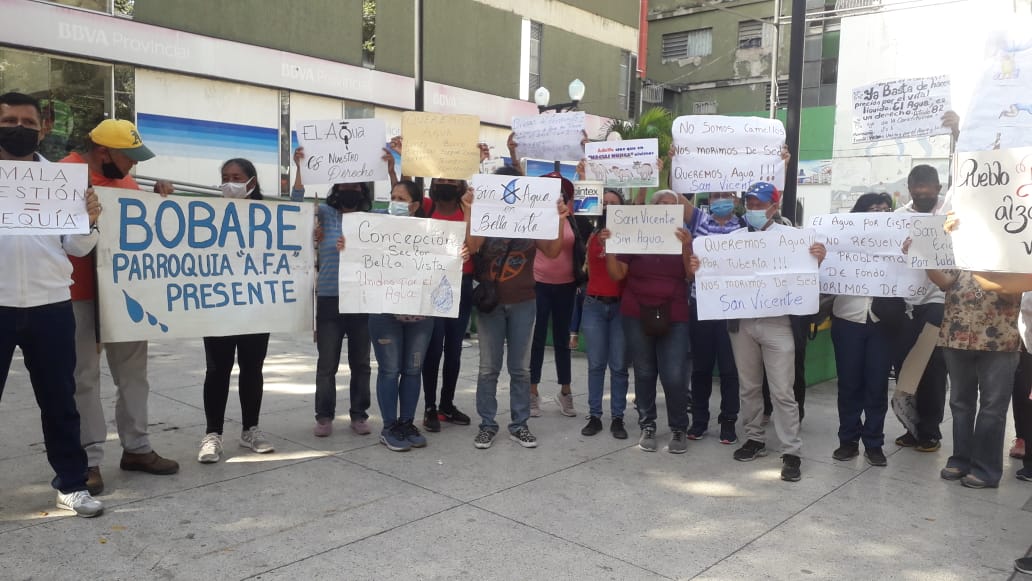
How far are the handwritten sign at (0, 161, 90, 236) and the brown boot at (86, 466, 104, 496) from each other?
136 cm

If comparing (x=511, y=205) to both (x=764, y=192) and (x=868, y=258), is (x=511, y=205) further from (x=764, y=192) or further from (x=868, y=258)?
(x=868, y=258)

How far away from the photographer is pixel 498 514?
4.09 meters

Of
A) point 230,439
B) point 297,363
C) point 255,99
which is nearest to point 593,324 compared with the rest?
point 230,439

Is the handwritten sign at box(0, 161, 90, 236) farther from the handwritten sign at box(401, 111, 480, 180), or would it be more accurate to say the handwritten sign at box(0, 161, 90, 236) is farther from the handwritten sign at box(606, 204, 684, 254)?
the handwritten sign at box(606, 204, 684, 254)

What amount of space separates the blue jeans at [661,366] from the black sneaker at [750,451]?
0.43 metres

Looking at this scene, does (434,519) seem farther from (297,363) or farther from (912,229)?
(297,363)

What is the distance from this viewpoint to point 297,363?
26.8 feet

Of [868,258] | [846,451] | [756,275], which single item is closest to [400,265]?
[756,275]

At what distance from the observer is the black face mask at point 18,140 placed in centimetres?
370

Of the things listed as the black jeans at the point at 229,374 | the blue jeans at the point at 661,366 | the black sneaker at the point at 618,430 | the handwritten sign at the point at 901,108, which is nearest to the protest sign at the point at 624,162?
the blue jeans at the point at 661,366

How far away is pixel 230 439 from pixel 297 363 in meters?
2.83

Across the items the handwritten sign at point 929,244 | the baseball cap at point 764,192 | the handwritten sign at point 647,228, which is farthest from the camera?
the handwritten sign at point 647,228

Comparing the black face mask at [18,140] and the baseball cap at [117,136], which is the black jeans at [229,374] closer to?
the baseball cap at [117,136]

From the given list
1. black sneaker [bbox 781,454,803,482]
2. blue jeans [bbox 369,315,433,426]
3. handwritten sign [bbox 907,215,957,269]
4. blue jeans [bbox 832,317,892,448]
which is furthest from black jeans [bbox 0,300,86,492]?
handwritten sign [bbox 907,215,957,269]
